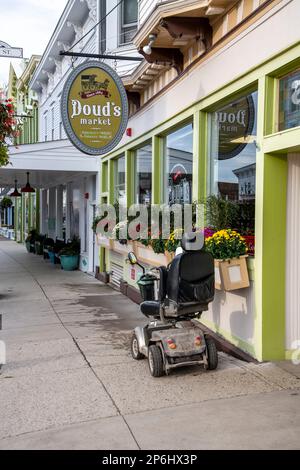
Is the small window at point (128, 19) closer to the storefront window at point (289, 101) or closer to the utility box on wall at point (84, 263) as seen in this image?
the utility box on wall at point (84, 263)

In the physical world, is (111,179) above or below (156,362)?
above

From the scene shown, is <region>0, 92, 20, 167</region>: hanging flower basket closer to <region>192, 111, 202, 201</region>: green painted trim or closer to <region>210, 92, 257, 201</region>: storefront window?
<region>192, 111, 202, 201</region>: green painted trim

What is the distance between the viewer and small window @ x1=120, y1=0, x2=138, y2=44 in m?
11.8

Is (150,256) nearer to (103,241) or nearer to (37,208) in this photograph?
(103,241)

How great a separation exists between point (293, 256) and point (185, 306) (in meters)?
1.34

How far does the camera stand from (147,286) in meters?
5.86

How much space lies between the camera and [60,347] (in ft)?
21.1

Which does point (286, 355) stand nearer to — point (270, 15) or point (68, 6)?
point (270, 15)

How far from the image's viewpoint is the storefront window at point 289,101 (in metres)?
5.00

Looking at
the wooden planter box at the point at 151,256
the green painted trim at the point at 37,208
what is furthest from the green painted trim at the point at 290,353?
the green painted trim at the point at 37,208

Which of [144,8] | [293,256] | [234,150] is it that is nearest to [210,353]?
[293,256]

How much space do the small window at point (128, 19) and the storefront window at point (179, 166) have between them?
4.16 metres

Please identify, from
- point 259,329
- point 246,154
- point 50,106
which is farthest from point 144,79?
point 50,106

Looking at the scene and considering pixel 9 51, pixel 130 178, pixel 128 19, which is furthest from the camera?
pixel 128 19
